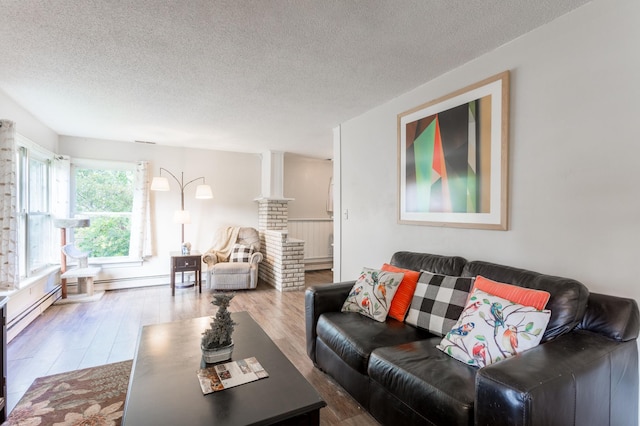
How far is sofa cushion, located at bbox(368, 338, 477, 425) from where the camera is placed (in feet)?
4.11

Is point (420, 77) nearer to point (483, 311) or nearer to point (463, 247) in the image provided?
point (463, 247)

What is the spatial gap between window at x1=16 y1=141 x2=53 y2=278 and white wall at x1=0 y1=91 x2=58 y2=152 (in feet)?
0.42

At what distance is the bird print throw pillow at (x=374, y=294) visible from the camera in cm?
214

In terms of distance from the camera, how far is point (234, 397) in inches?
49.6

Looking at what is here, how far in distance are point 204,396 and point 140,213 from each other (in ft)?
14.1

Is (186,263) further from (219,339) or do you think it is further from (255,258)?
(219,339)

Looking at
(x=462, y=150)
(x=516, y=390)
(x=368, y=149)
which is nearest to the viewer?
(x=516, y=390)

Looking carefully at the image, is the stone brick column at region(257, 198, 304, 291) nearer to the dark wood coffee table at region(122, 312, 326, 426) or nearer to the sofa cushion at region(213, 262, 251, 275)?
the sofa cushion at region(213, 262, 251, 275)

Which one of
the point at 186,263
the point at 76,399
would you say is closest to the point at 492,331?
the point at 76,399

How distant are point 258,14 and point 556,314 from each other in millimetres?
2191

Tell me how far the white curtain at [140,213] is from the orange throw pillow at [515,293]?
4767mm

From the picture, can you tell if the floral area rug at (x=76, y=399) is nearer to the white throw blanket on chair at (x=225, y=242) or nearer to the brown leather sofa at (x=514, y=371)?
the brown leather sofa at (x=514, y=371)

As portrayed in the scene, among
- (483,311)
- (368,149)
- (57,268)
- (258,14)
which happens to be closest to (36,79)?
(258,14)

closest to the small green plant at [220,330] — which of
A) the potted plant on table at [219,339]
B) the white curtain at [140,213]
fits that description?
the potted plant on table at [219,339]
